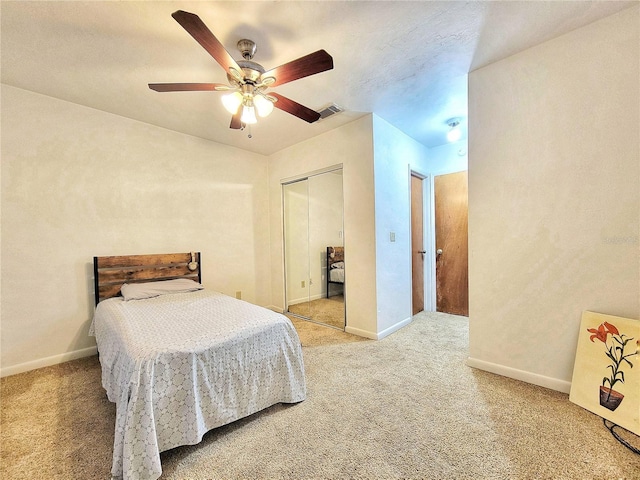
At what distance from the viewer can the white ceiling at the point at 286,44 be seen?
5.12 ft

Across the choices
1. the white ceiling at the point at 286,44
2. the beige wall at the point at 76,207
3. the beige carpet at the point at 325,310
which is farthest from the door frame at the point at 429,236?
the beige wall at the point at 76,207

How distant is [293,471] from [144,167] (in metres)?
3.25

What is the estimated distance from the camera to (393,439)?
1.49m

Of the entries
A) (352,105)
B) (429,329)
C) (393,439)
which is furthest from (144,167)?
(429,329)

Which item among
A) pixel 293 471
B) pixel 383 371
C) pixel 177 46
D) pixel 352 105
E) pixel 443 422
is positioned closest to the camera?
pixel 293 471

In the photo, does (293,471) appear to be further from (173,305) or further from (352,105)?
(352,105)

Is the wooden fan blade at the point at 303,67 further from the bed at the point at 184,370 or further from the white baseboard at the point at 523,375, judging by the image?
the white baseboard at the point at 523,375

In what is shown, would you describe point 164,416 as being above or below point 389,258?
below

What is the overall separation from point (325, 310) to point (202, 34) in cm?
312

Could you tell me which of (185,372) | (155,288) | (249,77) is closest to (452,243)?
(249,77)

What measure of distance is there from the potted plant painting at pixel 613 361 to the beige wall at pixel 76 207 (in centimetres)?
378

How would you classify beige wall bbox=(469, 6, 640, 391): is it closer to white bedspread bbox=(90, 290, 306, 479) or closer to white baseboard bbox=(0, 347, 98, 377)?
white bedspread bbox=(90, 290, 306, 479)

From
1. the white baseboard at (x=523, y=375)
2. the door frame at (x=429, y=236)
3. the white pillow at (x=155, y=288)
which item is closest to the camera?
the white baseboard at (x=523, y=375)

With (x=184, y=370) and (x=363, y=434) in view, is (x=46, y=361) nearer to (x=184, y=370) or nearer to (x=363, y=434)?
(x=184, y=370)
